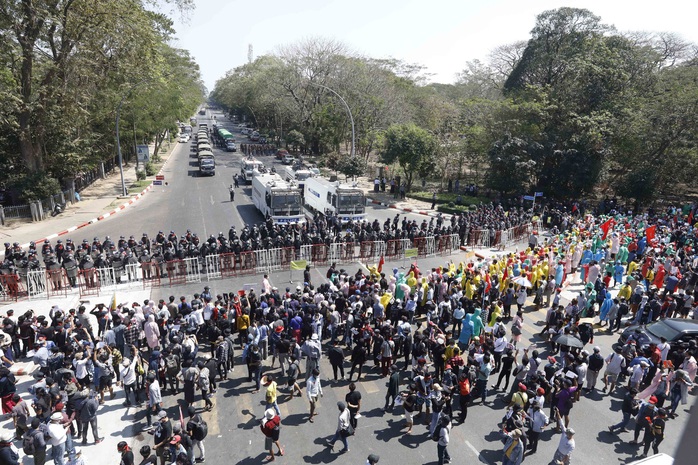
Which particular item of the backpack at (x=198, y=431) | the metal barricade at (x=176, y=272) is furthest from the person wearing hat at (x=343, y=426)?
the metal barricade at (x=176, y=272)

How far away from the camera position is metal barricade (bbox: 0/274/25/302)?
17.0 m

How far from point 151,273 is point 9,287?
16.4 ft

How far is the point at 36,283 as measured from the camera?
1730 centimetres

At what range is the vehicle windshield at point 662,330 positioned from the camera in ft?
43.2

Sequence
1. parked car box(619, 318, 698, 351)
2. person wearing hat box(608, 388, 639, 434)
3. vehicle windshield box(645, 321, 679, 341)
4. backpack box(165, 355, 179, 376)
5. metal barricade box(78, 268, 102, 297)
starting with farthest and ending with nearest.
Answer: metal barricade box(78, 268, 102, 297) → vehicle windshield box(645, 321, 679, 341) → parked car box(619, 318, 698, 351) → backpack box(165, 355, 179, 376) → person wearing hat box(608, 388, 639, 434)

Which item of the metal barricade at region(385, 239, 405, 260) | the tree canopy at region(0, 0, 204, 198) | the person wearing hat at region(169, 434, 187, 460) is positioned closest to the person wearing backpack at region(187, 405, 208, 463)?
the person wearing hat at region(169, 434, 187, 460)

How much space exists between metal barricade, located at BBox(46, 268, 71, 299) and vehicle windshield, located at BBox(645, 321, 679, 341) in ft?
69.0

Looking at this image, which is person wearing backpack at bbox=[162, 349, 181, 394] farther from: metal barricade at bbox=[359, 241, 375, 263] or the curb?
the curb

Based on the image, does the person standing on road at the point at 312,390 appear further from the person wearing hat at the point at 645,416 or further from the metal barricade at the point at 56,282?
the metal barricade at the point at 56,282

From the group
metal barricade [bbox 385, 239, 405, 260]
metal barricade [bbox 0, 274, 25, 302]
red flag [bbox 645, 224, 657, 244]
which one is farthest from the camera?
metal barricade [bbox 385, 239, 405, 260]

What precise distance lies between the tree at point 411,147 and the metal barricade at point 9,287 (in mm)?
29407

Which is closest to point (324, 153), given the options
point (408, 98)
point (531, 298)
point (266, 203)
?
point (408, 98)

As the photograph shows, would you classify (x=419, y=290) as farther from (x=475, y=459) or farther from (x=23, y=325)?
(x=23, y=325)

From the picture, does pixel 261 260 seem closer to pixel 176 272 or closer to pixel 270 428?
pixel 176 272
